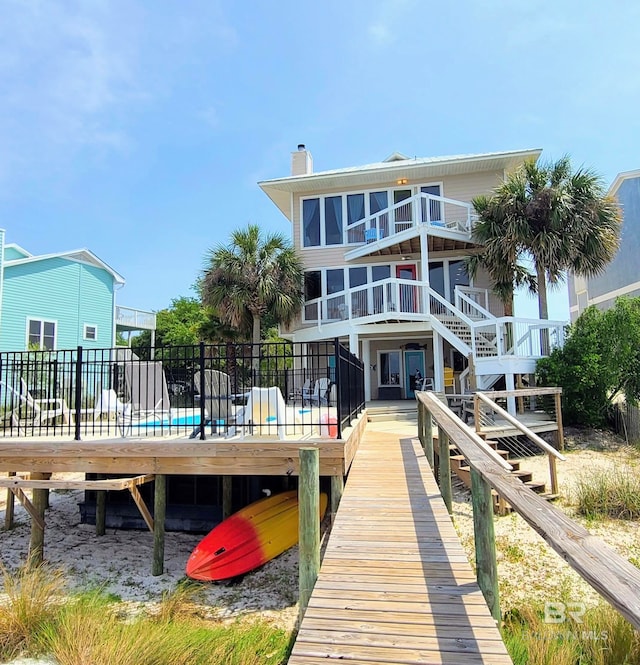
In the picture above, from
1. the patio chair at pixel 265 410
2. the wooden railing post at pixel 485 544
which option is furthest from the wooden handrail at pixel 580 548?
the patio chair at pixel 265 410

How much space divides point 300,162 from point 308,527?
17.2 m

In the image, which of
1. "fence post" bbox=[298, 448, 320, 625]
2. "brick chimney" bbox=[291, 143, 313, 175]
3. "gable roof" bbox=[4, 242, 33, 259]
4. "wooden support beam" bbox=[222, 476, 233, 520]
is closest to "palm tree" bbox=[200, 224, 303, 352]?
"brick chimney" bbox=[291, 143, 313, 175]

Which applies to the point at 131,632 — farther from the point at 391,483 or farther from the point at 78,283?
the point at 78,283

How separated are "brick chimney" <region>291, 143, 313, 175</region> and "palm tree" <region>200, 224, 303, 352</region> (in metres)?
3.49

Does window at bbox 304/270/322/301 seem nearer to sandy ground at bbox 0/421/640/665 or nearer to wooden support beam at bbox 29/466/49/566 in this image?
sandy ground at bbox 0/421/640/665

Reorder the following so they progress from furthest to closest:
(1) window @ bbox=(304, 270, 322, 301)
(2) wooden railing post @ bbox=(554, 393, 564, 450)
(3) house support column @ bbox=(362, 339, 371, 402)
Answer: (1) window @ bbox=(304, 270, 322, 301) → (3) house support column @ bbox=(362, 339, 371, 402) → (2) wooden railing post @ bbox=(554, 393, 564, 450)

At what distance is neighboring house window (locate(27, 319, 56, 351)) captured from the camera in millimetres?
17953

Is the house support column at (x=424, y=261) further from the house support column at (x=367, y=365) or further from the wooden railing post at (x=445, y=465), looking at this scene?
the wooden railing post at (x=445, y=465)

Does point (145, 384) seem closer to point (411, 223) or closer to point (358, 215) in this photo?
point (411, 223)

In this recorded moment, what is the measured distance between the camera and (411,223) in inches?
640

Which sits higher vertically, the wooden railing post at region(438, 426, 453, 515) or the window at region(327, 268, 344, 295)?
the window at region(327, 268, 344, 295)

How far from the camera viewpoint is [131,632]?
165 inches

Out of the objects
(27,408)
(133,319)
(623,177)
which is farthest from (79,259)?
(623,177)

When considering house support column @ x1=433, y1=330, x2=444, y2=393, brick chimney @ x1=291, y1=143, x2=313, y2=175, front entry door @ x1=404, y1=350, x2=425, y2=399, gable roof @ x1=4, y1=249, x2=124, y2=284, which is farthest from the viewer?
brick chimney @ x1=291, y1=143, x2=313, y2=175
